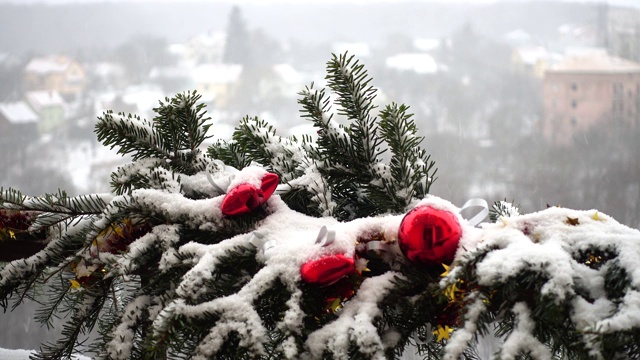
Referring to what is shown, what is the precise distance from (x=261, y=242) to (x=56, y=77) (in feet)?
27.9

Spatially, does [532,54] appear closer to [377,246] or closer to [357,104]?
[357,104]

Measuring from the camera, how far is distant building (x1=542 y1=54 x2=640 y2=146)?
684 centimetres

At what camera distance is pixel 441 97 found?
8.51m

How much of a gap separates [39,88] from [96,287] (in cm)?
821

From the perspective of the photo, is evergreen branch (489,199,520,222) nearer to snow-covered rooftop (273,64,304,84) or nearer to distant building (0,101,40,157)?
snow-covered rooftop (273,64,304,84)

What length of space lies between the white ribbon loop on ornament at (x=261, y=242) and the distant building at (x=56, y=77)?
8.24 m

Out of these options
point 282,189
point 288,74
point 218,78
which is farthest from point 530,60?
point 282,189

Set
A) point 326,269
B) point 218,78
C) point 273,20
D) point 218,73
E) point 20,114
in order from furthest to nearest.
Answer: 1. point 273,20
2. point 218,73
3. point 218,78
4. point 20,114
5. point 326,269

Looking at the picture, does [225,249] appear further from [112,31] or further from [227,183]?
[112,31]

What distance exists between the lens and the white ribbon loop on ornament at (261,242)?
44 centimetres

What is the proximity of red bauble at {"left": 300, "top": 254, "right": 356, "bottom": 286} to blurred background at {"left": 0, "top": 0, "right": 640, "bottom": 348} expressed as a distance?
5621 millimetres

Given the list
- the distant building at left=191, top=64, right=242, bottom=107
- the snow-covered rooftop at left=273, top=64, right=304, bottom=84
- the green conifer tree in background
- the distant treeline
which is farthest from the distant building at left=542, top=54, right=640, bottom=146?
the green conifer tree in background

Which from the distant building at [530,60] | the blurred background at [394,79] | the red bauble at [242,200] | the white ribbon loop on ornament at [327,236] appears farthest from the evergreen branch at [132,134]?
the distant building at [530,60]

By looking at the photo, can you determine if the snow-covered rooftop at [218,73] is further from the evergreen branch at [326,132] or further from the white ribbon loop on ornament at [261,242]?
the white ribbon loop on ornament at [261,242]
